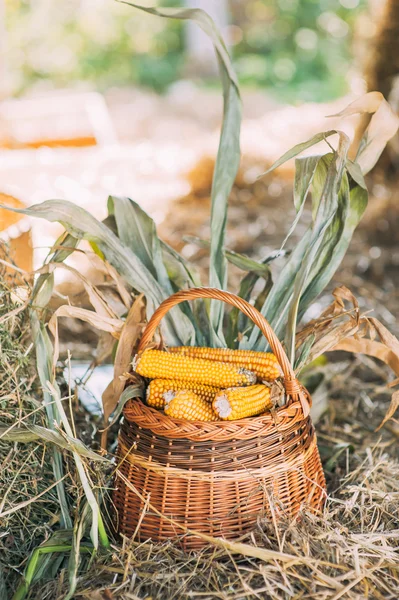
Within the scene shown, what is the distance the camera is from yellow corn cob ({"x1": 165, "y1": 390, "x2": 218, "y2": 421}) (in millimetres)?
1296

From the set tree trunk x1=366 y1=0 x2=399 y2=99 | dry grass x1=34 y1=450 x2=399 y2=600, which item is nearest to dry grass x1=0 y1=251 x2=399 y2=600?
dry grass x1=34 y1=450 x2=399 y2=600

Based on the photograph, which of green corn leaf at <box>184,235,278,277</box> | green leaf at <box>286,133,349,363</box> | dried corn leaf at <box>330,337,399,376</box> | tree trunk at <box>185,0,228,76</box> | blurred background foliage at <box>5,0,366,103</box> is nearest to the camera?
green leaf at <box>286,133,349,363</box>

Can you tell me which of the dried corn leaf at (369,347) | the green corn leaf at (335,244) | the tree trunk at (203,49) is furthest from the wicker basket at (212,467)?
the tree trunk at (203,49)

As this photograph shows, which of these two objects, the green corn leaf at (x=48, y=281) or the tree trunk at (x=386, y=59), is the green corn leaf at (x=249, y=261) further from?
the tree trunk at (x=386, y=59)

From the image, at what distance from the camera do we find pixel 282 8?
1176 cm

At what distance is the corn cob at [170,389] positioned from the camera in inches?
53.7

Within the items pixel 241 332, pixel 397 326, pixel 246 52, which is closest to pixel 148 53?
pixel 246 52

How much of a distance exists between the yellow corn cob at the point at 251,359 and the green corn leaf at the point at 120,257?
0.16 m

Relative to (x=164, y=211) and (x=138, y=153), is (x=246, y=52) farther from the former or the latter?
(x=164, y=211)

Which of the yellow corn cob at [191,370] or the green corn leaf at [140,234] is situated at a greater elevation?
the green corn leaf at [140,234]

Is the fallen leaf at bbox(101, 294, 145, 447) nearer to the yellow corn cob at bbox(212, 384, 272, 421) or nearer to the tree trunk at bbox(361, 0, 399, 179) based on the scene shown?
the yellow corn cob at bbox(212, 384, 272, 421)

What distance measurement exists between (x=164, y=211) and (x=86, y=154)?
4.33ft

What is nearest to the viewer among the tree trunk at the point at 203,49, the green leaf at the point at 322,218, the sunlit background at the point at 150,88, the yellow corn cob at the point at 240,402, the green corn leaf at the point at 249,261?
the yellow corn cob at the point at 240,402

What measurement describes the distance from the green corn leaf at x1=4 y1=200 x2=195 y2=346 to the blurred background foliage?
8.79 meters
